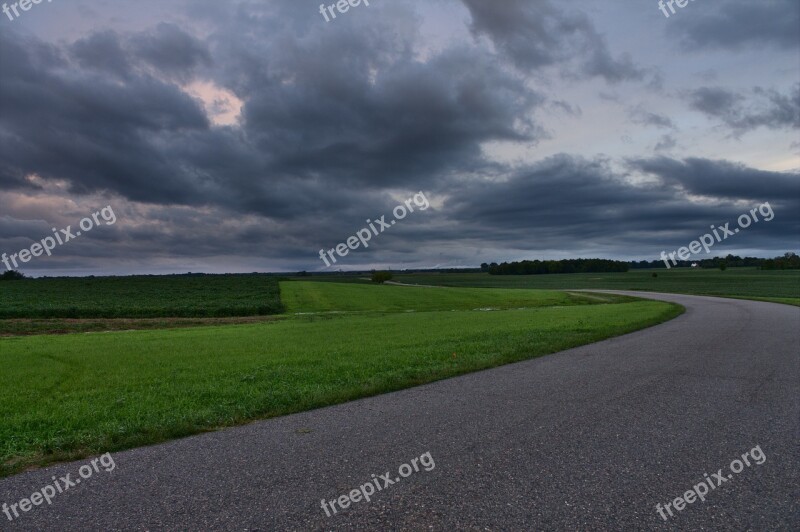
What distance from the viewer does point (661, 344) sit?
14.0m

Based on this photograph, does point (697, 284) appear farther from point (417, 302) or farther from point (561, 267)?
point (561, 267)

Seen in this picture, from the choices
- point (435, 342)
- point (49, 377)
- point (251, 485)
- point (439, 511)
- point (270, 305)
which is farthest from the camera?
point (270, 305)

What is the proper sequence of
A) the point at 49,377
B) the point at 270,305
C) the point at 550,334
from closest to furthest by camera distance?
the point at 49,377
the point at 550,334
the point at 270,305

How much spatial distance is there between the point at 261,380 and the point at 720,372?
359 inches

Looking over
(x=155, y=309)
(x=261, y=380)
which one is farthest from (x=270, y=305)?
(x=261, y=380)

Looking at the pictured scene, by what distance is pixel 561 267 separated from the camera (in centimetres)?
16712

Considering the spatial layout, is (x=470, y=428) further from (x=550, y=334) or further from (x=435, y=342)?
(x=550, y=334)
